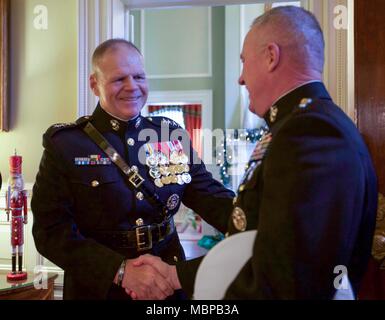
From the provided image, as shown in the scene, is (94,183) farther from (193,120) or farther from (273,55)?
(193,120)

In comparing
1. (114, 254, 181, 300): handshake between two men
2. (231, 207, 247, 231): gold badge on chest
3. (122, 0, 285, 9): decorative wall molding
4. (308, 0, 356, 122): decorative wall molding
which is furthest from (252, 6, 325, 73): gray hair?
(122, 0, 285, 9): decorative wall molding

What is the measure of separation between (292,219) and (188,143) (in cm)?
97

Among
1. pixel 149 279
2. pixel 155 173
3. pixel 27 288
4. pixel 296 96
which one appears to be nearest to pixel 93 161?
pixel 155 173

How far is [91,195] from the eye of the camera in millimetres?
1392

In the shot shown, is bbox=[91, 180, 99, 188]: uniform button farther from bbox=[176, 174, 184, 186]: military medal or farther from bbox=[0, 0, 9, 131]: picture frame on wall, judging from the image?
bbox=[0, 0, 9, 131]: picture frame on wall

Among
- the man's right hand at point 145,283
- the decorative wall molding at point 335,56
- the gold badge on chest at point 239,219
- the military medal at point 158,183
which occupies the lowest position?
the man's right hand at point 145,283

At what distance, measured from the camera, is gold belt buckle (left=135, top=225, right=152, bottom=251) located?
1.40 metres

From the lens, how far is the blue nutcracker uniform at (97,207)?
51.9 inches

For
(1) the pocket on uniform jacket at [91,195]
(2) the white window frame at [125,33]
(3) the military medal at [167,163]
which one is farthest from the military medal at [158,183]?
(2) the white window frame at [125,33]

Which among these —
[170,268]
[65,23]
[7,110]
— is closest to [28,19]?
[65,23]

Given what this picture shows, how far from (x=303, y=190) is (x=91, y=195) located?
840 mm

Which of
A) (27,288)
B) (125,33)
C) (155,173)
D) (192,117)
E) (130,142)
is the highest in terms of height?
(125,33)

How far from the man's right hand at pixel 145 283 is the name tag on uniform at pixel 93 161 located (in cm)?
37

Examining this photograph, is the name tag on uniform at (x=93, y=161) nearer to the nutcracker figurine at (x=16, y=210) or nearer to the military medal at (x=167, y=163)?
the military medal at (x=167, y=163)
